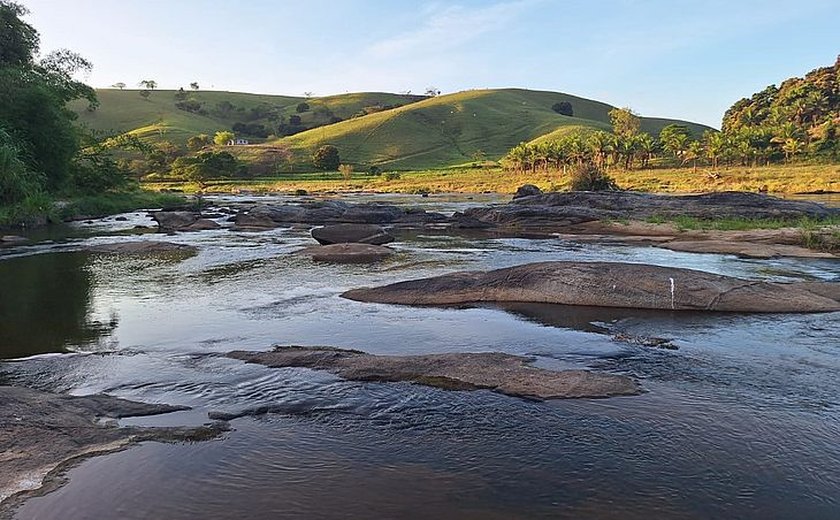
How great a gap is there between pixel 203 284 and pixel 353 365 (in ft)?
42.5

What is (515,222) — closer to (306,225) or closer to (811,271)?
(306,225)

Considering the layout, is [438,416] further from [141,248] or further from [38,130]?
[38,130]

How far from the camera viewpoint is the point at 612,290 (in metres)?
18.3

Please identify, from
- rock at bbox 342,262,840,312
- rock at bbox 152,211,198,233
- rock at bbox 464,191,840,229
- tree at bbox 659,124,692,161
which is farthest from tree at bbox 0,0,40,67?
tree at bbox 659,124,692,161

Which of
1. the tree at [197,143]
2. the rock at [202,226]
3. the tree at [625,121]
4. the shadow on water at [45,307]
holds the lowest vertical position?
the shadow on water at [45,307]

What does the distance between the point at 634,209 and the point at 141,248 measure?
33112 millimetres

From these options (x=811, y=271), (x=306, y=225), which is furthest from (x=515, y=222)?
(x=811, y=271)

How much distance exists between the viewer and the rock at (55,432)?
7.90 metres

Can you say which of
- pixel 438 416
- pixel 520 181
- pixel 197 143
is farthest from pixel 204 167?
pixel 438 416

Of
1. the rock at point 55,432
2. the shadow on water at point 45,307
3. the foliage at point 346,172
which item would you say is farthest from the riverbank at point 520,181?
the rock at point 55,432

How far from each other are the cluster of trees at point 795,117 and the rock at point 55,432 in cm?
10979

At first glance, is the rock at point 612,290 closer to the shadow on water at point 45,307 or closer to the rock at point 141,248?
the shadow on water at point 45,307

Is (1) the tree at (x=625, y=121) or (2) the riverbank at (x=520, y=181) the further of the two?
(1) the tree at (x=625, y=121)

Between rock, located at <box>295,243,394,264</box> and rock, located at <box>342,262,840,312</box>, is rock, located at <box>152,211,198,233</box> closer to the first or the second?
rock, located at <box>295,243,394,264</box>
